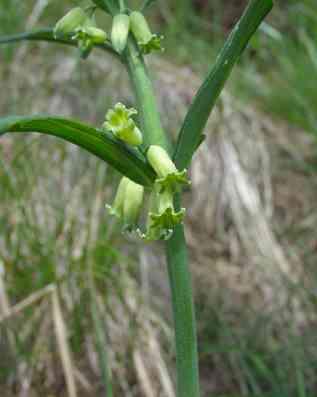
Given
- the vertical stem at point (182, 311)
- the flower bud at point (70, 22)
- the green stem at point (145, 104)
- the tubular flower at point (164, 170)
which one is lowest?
the vertical stem at point (182, 311)

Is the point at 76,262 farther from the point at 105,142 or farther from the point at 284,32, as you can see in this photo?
the point at 284,32

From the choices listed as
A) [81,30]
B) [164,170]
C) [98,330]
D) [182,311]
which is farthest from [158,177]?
[98,330]

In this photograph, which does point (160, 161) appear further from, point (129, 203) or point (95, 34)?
point (95, 34)

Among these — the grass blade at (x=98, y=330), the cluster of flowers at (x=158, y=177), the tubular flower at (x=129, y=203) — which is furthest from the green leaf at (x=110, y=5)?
the grass blade at (x=98, y=330)

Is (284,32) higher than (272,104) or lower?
higher

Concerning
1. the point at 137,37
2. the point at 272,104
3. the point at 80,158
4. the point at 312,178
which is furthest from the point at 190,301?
the point at 272,104

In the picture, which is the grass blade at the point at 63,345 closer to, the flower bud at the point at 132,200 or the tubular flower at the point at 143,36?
the flower bud at the point at 132,200
